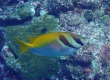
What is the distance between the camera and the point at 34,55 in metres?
5.28

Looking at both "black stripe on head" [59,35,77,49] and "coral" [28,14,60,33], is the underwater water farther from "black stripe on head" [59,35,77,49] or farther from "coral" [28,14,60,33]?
"black stripe on head" [59,35,77,49]

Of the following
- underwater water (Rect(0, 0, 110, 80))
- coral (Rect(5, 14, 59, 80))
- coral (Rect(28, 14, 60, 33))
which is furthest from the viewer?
coral (Rect(28, 14, 60, 33))

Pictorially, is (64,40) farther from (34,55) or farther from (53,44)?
(34,55)

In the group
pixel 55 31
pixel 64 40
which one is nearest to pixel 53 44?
pixel 64 40

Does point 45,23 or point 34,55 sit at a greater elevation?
point 45,23

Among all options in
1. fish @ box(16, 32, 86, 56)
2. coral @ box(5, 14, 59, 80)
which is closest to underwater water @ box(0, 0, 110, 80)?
coral @ box(5, 14, 59, 80)

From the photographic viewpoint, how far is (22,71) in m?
5.38

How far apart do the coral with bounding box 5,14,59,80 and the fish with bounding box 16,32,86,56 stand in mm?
2663

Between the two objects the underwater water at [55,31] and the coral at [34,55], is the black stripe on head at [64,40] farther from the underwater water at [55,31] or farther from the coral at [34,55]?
the coral at [34,55]

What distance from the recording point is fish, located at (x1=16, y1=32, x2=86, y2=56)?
8.18 ft

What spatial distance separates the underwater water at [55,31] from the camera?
4.98 m

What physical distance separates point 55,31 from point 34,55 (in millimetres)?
817

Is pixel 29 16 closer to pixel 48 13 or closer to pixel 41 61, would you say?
pixel 48 13

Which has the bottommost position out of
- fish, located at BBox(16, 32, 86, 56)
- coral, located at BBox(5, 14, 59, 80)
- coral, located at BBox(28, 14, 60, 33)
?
coral, located at BBox(5, 14, 59, 80)
